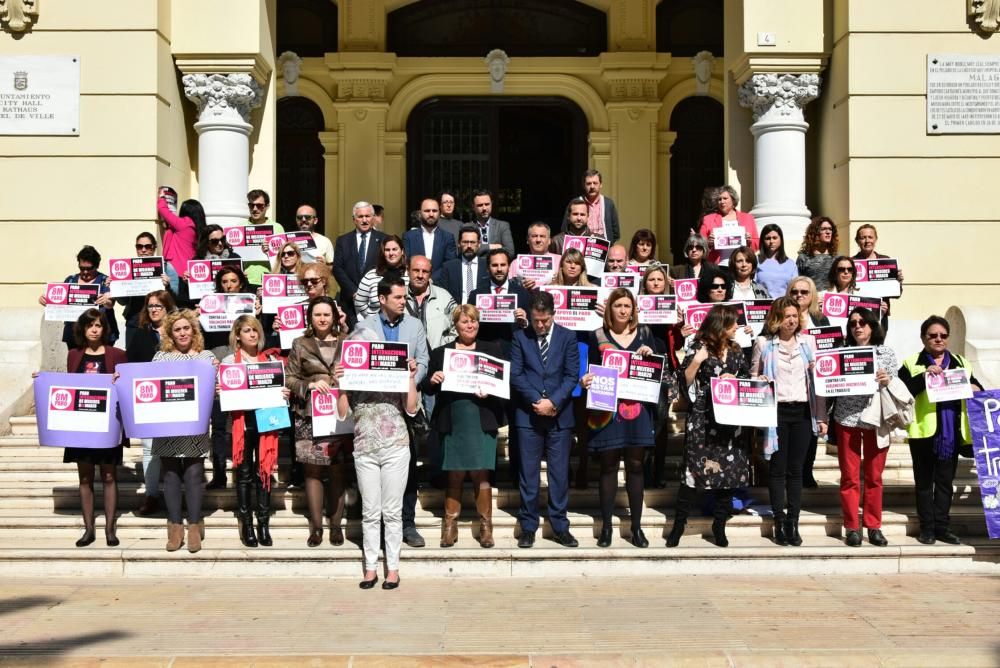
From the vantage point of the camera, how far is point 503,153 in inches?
691

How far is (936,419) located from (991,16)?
5.51 m

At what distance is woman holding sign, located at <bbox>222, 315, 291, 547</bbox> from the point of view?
9.12m

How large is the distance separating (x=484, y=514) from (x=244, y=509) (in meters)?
1.91

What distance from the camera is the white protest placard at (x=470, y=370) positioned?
351 inches

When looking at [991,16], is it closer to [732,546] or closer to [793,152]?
[793,152]

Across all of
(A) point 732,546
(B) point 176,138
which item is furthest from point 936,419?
(B) point 176,138

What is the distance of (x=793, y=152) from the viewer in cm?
1299

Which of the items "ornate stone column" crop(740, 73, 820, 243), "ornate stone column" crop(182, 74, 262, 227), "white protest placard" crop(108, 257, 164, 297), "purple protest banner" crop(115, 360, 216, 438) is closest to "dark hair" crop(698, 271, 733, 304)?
"ornate stone column" crop(740, 73, 820, 243)

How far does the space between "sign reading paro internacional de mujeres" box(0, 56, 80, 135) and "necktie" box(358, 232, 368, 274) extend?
3.88 metres

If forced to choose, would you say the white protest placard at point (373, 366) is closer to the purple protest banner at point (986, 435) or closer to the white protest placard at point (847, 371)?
the white protest placard at point (847, 371)

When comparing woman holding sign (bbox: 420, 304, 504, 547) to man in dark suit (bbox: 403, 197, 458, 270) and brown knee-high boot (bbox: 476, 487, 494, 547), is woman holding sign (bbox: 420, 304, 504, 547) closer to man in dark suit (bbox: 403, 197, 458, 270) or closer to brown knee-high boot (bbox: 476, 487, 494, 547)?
brown knee-high boot (bbox: 476, 487, 494, 547)

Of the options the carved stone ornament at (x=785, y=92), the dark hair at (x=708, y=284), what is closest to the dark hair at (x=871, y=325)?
the dark hair at (x=708, y=284)

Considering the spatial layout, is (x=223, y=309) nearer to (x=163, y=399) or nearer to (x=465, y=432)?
(x=163, y=399)

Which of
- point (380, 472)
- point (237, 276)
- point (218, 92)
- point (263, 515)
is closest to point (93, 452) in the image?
point (263, 515)
